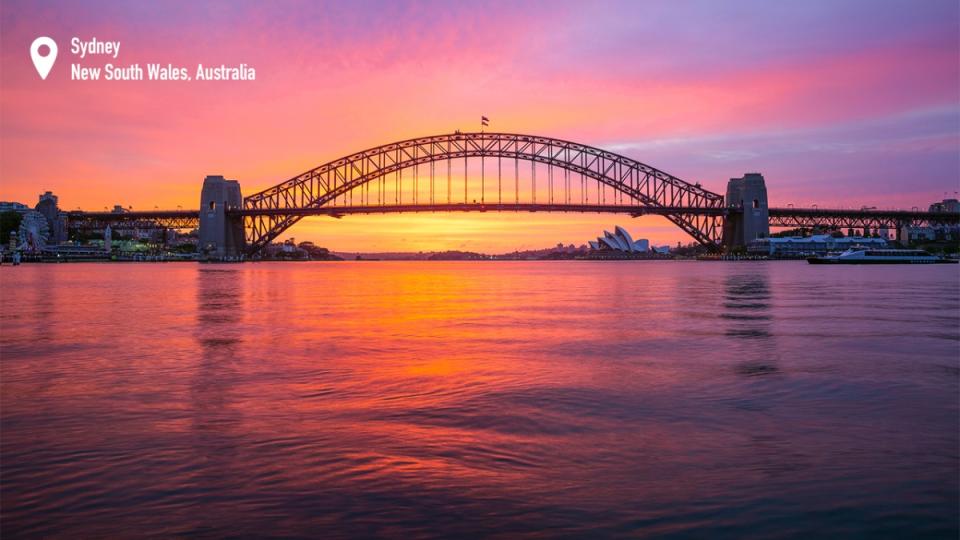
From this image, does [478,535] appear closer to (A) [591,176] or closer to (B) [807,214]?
(A) [591,176]

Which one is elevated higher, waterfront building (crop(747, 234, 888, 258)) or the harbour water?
waterfront building (crop(747, 234, 888, 258))

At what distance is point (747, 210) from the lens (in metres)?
107

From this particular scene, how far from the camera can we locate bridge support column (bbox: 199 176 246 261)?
106688 millimetres

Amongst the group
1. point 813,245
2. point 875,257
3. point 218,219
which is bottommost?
point 875,257

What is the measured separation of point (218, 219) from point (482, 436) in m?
108

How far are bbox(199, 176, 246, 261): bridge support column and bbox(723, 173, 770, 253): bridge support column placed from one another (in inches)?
2907

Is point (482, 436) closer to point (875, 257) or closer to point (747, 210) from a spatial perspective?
point (875, 257)

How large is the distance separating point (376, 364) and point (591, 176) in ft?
292

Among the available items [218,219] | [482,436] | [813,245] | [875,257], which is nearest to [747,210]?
[875,257]

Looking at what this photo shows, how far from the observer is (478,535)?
13.5 feet

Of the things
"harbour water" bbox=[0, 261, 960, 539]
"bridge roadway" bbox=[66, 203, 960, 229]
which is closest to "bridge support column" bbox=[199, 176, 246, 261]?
"bridge roadway" bbox=[66, 203, 960, 229]

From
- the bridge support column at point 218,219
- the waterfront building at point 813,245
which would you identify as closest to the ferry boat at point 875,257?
the waterfront building at point 813,245

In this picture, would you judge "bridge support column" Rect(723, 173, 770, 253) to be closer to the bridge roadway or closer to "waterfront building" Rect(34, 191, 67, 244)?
the bridge roadway

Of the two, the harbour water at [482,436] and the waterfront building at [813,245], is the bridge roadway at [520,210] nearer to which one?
the waterfront building at [813,245]
